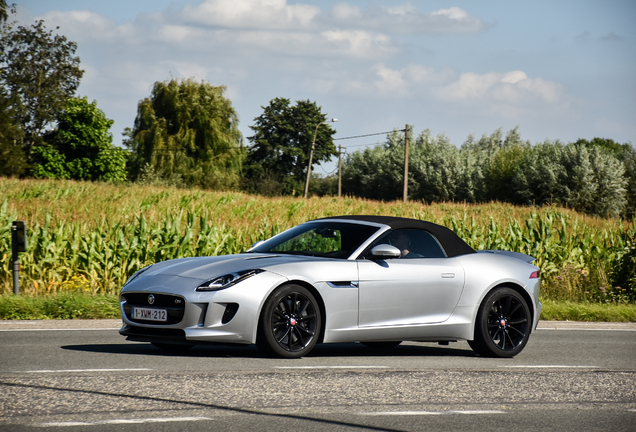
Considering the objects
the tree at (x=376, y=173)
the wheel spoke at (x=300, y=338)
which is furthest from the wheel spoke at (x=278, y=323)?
the tree at (x=376, y=173)

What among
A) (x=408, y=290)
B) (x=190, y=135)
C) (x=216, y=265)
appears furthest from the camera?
(x=190, y=135)

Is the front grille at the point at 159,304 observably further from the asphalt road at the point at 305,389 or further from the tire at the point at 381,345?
→ the tire at the point at 381,345

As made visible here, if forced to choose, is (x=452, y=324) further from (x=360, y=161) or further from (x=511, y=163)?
(x=360, y=161)

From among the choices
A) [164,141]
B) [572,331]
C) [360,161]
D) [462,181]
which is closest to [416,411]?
[572,331]

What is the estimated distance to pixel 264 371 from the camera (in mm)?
6609

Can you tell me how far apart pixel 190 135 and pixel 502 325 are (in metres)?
61.4

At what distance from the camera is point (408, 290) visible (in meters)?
7.94

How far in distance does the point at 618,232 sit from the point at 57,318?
1447 cm

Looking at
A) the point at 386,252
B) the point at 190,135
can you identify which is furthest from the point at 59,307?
the point at 190,135

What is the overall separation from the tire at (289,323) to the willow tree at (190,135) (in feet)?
196

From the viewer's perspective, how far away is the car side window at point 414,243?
8.23m

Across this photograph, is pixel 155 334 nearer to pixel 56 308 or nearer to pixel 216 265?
pixel 216 265

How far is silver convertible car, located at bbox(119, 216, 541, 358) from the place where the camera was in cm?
703

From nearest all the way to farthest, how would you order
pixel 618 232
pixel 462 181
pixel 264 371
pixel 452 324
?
pixel 264 371 → pixel 452 324 → pixel 618 232 → pixel 462 181
